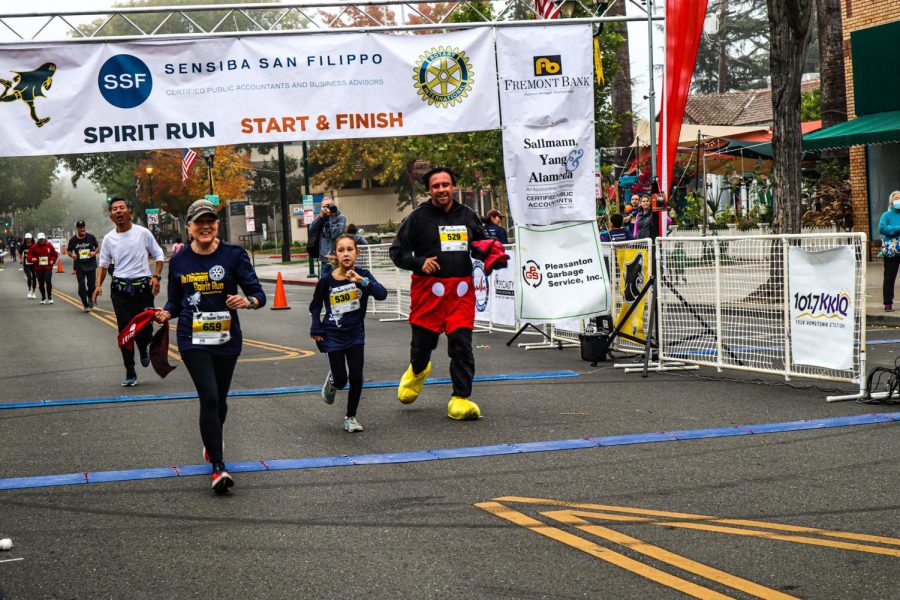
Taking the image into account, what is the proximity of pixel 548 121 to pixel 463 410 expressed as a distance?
5150mm

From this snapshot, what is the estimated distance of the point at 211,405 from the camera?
708cm

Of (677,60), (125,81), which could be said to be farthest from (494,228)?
(125,81)

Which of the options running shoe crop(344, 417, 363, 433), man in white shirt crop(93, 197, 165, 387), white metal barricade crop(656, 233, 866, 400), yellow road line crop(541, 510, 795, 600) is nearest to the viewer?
yellow road line crop(541, 510, 795, 600)

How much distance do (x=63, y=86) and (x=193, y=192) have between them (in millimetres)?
58462

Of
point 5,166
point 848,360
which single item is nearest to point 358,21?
point 848,360

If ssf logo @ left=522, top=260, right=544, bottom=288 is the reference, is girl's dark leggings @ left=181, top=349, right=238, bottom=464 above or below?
below

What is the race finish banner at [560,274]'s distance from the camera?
40.1 feet

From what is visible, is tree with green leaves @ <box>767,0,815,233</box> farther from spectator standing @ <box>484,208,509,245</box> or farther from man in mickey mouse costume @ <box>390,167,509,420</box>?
man in mickey mouse costume @ <box>390,167,509,420</box>

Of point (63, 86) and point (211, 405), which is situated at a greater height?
point (63, 86)

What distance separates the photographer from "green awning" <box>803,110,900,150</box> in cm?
2369

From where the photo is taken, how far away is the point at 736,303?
11133 mm

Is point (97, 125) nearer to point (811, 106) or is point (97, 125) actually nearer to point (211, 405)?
point (211, 405)

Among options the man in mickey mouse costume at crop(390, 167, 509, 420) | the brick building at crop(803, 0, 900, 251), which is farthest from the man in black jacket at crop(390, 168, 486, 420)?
the brick building at crop(803, 0, 900, 251)

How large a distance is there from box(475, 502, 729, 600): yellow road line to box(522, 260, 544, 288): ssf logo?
19.9 feet
